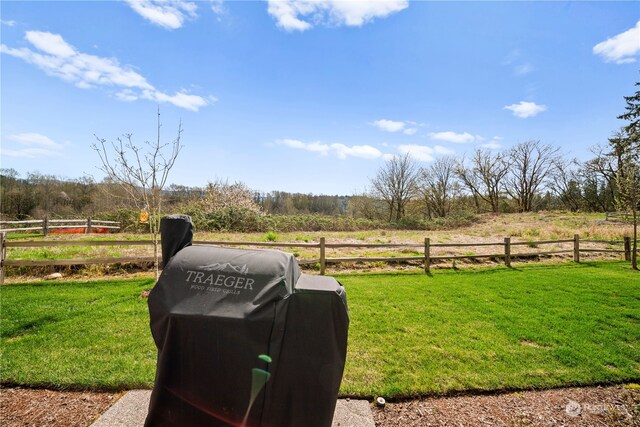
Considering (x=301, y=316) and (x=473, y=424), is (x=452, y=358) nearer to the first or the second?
(x=473, y=424)

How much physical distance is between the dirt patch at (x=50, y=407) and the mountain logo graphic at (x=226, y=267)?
225 centimetres

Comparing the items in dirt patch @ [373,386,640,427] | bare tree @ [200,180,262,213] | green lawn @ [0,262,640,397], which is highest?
bare tree @ [200,180,262,213]

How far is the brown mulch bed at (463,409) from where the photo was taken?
2.67 meters

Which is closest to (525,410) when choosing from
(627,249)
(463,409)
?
(463,409)

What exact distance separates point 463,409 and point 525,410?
1.92ft

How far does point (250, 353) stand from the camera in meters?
1.44

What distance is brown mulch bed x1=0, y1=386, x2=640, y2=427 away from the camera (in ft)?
8.77

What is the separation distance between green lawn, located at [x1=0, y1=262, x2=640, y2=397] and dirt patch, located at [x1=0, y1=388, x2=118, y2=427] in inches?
4.9

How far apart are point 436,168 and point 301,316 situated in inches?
1250

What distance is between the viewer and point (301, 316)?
1484 millimetres

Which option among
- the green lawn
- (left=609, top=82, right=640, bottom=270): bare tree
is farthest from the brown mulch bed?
(left=609, top=82, right=640, bottom=270): bare tree

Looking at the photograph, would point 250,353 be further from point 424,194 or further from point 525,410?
point 424,194

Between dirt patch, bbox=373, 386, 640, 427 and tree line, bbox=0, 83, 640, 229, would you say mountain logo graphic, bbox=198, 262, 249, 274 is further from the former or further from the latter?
tree line, bbox=0, 83, 640, 229

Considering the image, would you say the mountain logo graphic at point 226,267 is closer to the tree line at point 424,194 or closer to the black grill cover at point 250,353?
the black grill cover at point 250,353
